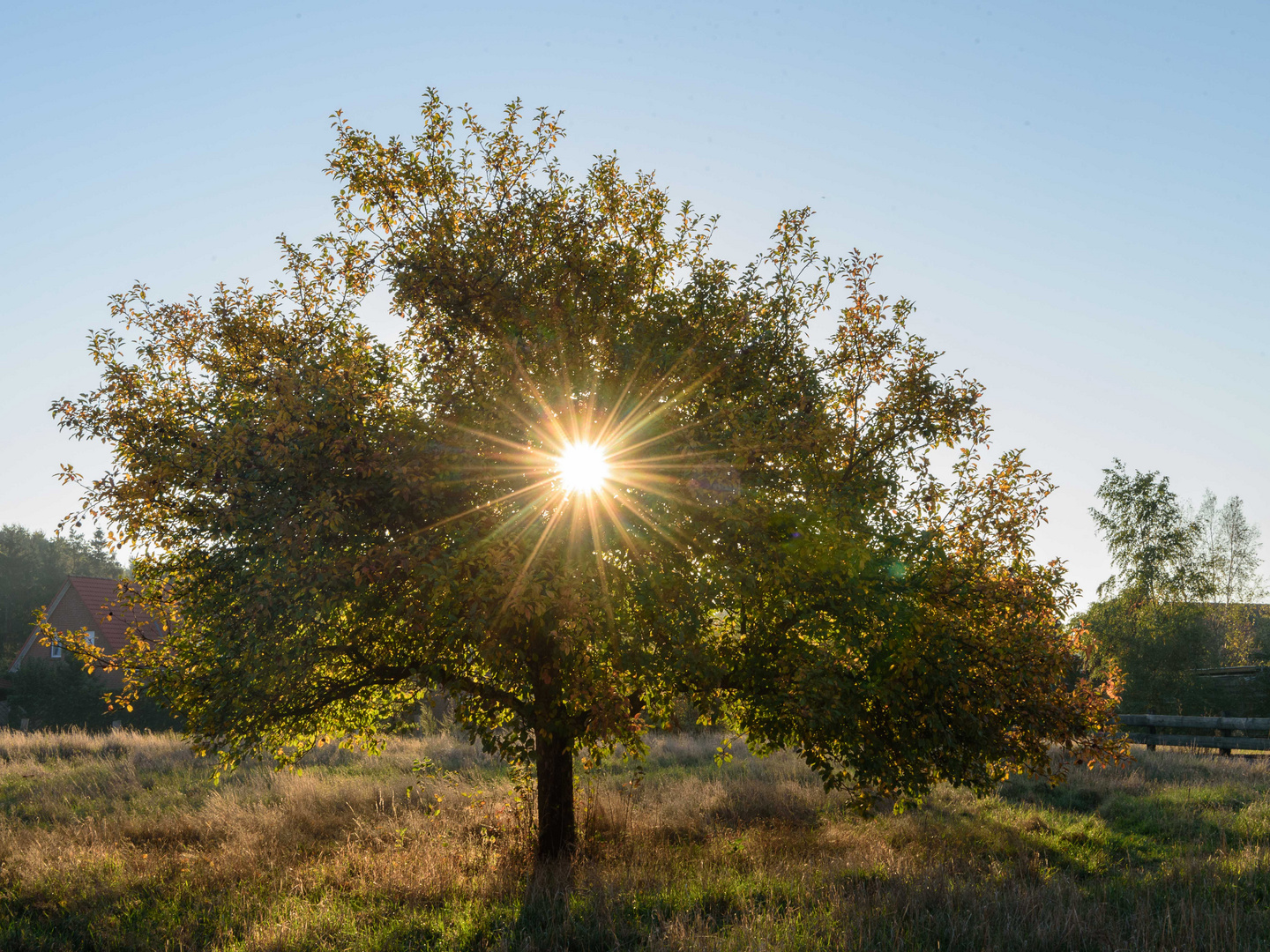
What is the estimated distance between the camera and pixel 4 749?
67.3ft

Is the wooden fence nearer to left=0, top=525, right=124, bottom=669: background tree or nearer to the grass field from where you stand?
the grass field

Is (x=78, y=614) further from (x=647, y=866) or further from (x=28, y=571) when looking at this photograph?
(x=647, y=866)

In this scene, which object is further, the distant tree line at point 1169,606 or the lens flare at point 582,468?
the distant tree line at point 1169,606

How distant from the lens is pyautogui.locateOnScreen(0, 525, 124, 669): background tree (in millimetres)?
58312

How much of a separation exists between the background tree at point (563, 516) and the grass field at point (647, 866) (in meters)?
1.23

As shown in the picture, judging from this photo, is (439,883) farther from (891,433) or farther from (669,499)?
(891,433)

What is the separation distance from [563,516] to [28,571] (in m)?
75.2

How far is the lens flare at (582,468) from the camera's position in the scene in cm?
820

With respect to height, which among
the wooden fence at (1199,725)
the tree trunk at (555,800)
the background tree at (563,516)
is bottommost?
the wooden fence at (1199,725)

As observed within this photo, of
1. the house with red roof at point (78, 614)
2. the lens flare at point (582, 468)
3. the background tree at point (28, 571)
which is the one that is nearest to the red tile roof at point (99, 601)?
the house with red roof at point (78, 614)

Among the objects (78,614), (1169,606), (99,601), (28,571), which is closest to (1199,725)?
(1169,606)

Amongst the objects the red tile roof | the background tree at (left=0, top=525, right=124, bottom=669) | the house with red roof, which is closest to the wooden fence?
the red tile roof

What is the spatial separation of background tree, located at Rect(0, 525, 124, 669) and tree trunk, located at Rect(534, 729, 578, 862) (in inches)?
1972

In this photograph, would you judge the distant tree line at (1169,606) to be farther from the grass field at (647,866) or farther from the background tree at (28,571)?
the background tree at (28,571)
